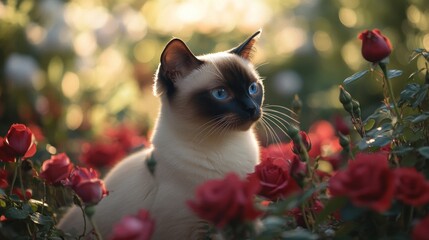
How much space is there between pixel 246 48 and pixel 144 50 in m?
3.44

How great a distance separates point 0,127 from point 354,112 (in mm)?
2432

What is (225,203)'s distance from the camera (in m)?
0.96

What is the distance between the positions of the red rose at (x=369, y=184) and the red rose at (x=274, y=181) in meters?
0.25

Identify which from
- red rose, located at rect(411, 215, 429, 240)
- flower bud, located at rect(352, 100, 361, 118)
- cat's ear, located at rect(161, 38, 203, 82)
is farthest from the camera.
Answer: cat's ear, located at rect(161, 38, 203, 82)

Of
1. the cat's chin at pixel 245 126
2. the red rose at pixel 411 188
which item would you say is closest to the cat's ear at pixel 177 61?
the cat's chin at pixel 245 126

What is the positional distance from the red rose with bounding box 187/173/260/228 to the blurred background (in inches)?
66.0

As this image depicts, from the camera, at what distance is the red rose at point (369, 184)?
38.0 inches

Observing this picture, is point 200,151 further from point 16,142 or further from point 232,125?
point 16,142

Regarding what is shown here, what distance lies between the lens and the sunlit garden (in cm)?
106

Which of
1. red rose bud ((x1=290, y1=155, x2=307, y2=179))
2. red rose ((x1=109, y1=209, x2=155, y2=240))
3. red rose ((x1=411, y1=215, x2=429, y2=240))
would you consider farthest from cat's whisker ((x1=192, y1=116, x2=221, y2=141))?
red rose ((x1=411, y1=215, x2=429, y2=240))

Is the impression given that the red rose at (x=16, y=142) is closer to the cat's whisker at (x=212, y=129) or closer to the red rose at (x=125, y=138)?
the cat's whisker at (x=212, y=129)

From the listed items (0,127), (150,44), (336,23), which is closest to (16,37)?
(0,127)

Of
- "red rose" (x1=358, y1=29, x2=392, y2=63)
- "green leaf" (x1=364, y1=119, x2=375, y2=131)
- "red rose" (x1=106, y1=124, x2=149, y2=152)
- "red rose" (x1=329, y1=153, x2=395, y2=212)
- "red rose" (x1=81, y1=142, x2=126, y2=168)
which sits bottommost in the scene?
"red rose" (x1=106, y1=124, x2=149, y2=152)

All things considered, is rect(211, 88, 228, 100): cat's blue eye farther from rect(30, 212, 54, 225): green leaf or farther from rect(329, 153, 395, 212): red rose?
rect(329, 153, 395, 212): red rose
